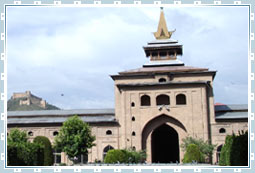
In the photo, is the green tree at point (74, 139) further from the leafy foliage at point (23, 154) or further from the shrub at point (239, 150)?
the shrub at point (239, 150)

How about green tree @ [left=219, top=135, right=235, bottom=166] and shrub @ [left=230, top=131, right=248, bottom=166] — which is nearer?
shrub @ [left=230, top=131, right=248, bottom=166]

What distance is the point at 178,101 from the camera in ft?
148

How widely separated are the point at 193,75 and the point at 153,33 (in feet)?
37.8

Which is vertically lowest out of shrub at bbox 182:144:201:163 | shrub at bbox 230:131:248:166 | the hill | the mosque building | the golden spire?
shrub at bbox 182:144:201:163

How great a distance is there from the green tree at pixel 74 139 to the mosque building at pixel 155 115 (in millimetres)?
2913

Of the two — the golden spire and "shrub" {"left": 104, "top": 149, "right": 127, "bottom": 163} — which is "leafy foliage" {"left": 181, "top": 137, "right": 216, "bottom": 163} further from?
the golden spire

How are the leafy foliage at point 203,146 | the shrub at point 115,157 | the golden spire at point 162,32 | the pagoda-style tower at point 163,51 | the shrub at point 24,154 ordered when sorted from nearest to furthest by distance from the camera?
the shrub at point 24,154
the shrub at point 115,157
the leafy foliage at point 203,146
the pagoda-style tower at point 163,51
the golden spire at point 162,32

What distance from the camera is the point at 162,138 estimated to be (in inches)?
1933

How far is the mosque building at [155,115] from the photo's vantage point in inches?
1662

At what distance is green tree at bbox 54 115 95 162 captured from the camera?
37750mm

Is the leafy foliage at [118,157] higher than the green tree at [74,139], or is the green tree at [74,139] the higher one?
the green tree at [74,139]

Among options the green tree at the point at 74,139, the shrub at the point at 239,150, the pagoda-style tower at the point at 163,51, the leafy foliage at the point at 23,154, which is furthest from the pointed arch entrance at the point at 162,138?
the shrub at the point at 239,150

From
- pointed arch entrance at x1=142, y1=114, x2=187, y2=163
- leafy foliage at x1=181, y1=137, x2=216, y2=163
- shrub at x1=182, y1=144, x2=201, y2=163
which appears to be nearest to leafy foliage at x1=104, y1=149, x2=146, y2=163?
shrub at x1=182, y1=144, x2=201, y2=163

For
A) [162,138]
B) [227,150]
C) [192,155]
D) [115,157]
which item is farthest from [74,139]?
[227,150]
